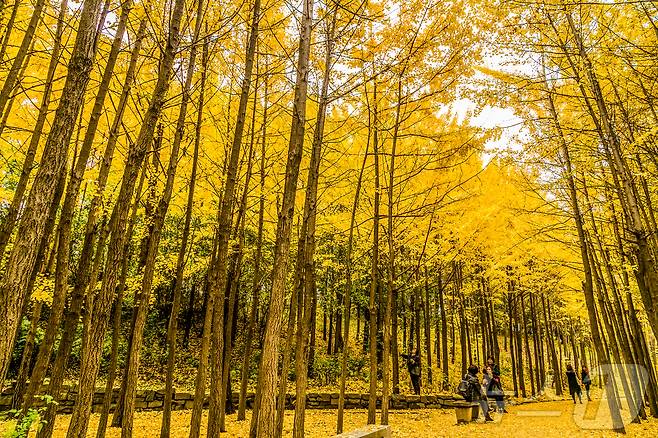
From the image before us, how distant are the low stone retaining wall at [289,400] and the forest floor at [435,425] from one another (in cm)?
42

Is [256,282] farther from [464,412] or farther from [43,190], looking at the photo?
[464,412]

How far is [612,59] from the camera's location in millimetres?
5457

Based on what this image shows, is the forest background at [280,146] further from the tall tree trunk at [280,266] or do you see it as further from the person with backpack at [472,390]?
the person with backpack at [472,390]

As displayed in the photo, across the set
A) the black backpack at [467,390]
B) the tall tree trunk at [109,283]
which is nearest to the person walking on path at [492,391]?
the black backpack at [467,390]

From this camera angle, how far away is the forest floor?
26.1ft

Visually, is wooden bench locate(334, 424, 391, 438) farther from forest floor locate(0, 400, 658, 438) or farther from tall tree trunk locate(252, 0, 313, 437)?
forest floor locate(0, 400, 658, 438)

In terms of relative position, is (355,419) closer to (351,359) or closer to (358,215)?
(358,215)

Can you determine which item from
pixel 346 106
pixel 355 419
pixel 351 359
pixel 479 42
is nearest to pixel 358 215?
pixel 346 106

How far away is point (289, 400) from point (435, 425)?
4364 mm

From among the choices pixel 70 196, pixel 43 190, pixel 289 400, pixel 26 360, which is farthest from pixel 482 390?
pixel 43 190

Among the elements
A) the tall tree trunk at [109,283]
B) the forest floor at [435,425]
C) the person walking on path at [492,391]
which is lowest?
the forest floor at [435,425]

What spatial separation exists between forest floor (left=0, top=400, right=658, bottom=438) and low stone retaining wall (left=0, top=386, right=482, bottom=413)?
419mm

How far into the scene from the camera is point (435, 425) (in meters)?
9.48

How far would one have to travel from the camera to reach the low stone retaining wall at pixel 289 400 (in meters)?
9.92
